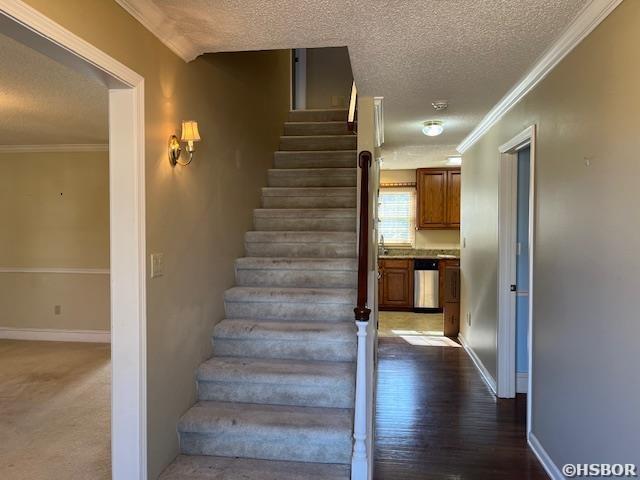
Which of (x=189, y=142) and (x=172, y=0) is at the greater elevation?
(x=172, y=0)

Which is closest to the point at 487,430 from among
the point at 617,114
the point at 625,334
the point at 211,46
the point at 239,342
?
the point at 625,334

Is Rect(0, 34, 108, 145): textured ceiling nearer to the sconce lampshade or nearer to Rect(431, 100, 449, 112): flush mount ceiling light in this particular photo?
the sconce lampshade

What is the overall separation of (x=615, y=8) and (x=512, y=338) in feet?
8.15

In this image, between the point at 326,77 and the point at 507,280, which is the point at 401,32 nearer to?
the point at 507,280

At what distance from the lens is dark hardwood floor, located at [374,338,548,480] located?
2.32 metres

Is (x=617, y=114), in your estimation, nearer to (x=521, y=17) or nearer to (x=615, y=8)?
(x=615, y=8)

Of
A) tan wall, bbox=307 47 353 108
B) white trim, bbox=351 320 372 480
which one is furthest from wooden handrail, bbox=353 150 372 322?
tan wall, bbox=307 47 353 108

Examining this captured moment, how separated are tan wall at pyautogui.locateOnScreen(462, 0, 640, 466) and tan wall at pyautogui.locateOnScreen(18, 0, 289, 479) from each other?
204 centimetres

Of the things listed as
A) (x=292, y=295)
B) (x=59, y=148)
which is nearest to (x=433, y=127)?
(x=292, y=295)

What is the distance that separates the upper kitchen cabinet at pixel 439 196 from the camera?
6.80m

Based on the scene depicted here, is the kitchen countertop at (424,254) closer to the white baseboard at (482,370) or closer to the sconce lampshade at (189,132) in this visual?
the white baseboard at (482,370)

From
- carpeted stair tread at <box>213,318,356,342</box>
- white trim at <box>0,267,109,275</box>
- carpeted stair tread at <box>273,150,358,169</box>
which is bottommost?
carpeted stair tread at <box>213,318,356,342</box>

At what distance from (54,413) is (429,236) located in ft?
19.4

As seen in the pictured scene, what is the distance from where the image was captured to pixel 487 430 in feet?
9.14
